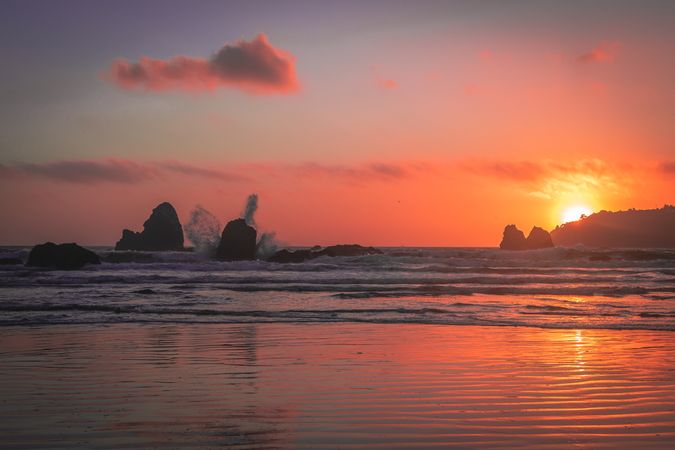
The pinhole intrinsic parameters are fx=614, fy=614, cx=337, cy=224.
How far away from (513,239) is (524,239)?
72.3 inches

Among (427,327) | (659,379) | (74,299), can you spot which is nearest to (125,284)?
(74,299)

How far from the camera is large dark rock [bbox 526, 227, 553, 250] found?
92.8m

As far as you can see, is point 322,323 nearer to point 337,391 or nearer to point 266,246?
point 337,391

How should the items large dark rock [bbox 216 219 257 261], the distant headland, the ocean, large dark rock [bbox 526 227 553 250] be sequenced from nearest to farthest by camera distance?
1. the ocean
2. large dark rock [bbox 216 219 257 261]
3. large dark rock [bbox 526 227 553 250]
4. the distant headland

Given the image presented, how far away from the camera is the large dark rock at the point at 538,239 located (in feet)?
305

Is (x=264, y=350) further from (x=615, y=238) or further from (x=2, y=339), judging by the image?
(x=615, y=238)

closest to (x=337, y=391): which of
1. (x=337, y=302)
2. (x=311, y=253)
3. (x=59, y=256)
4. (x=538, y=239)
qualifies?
(x=337, y=302)

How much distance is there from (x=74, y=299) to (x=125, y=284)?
30.4 ft

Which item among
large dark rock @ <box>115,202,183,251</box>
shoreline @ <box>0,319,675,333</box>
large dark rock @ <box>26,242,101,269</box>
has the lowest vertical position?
shoreline @ <box>0,319,675,333</box>

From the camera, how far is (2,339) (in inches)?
534

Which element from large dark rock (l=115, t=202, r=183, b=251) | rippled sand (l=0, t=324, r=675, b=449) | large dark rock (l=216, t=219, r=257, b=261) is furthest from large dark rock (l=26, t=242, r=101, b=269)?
large dark rock (l=115, t=202, r=183, b=251)

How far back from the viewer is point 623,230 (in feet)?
479

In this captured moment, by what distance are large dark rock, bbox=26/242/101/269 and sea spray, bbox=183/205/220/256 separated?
1927 cm

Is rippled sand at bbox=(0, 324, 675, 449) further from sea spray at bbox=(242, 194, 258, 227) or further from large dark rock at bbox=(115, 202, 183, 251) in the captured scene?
large dark rock at bbox=(115, 202, 183, 251)
